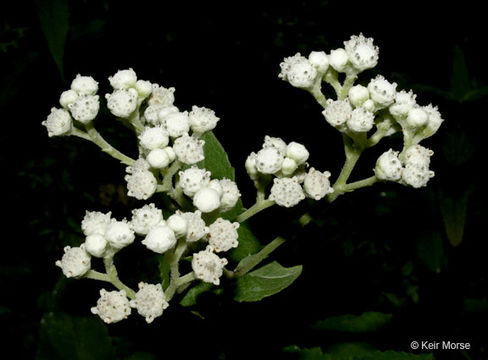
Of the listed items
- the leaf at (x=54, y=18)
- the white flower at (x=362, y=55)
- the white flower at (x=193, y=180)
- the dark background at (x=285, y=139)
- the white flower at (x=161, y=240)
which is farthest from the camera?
the dark background at (x=285, y=139)

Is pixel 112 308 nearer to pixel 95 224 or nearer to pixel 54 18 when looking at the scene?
pixel 95 224

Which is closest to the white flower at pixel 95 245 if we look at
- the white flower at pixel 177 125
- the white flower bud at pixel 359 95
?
the white flower at pixel 177 125

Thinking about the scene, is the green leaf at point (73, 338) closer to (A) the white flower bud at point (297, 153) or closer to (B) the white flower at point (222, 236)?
(B) the white flower at point (222, 236)

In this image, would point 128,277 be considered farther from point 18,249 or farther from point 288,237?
point 288,237

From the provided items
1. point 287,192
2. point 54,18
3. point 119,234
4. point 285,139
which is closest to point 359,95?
point 287,192

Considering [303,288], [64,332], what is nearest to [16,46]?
[64,332]

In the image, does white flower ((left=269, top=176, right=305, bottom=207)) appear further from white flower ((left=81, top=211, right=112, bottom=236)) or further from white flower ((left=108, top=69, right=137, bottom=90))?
white flower ((left=108, top=69, right=137, bottom=90))
